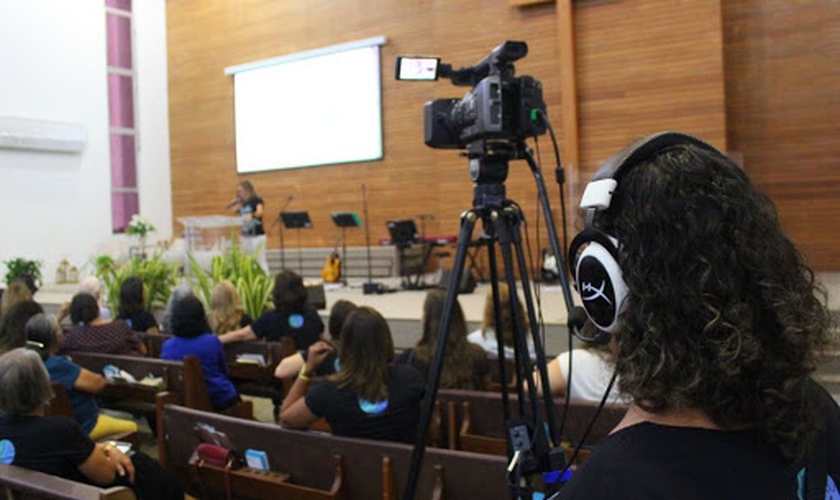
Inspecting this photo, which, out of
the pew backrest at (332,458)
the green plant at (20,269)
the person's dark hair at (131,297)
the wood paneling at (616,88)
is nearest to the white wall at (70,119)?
the green plant at (20,269)

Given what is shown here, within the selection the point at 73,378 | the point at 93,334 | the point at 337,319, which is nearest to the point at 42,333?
the point at 73,378

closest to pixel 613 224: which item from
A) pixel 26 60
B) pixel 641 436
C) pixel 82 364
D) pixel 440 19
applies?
pixel 641 436

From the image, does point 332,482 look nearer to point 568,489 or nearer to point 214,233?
point 568,489

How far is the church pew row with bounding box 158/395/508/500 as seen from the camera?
73.9 inches

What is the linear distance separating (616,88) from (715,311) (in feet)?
24.5

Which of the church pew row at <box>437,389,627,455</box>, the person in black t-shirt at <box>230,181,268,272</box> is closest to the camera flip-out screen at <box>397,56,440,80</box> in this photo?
the church pew row at <box>437,389,627,455</box>

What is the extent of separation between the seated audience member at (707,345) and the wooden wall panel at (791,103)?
6.49 m

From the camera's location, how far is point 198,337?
3.86 metres

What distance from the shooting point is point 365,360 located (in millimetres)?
2451

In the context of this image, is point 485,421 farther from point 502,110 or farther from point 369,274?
point 369,274

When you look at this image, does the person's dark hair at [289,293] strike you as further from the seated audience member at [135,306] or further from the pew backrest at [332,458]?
the pew backrest at [332,458]

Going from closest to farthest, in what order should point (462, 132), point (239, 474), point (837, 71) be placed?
1. point (462, 132)
2. point (239, 474)
3. point (837, 71)

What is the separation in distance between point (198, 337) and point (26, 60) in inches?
365

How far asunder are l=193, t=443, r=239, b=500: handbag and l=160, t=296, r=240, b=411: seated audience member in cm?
118
